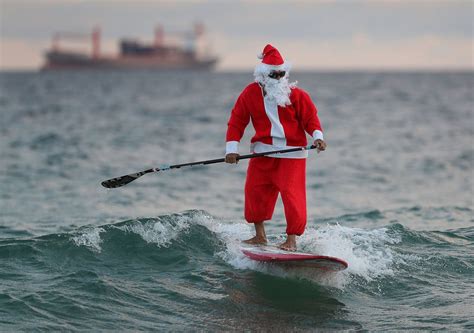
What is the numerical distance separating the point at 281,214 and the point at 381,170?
18.3 ft

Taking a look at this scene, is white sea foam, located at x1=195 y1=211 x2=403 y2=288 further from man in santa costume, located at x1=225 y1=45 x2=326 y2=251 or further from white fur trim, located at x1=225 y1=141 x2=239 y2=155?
white fur trim, located at x1=225 y1=141 x2=239 y2=155

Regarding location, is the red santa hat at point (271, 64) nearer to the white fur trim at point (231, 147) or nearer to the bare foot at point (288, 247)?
the white fur trim at point (231, 147)

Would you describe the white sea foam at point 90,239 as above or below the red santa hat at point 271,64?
below

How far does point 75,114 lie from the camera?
3462 centimetres

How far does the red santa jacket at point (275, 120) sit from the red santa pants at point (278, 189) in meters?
0.12

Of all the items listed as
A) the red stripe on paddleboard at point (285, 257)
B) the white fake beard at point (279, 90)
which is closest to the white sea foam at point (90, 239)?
the red stripe on paddleboard at point (285, 257)

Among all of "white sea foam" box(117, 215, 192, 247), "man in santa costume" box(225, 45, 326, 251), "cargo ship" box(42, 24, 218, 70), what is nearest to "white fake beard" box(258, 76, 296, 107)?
"man in santa costume" box(225, 45, 326, 251)

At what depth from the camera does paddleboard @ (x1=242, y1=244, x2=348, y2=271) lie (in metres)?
7.30

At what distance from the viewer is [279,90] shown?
7629 millimetres

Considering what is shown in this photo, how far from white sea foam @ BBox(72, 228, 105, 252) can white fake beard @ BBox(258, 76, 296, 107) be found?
249 cm

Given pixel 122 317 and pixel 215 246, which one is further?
pixel 215 246

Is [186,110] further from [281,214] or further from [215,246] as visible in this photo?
[215,246]

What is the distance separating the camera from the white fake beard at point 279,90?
7602 millimetres

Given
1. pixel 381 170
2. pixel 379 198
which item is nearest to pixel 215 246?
pixel 379 198
